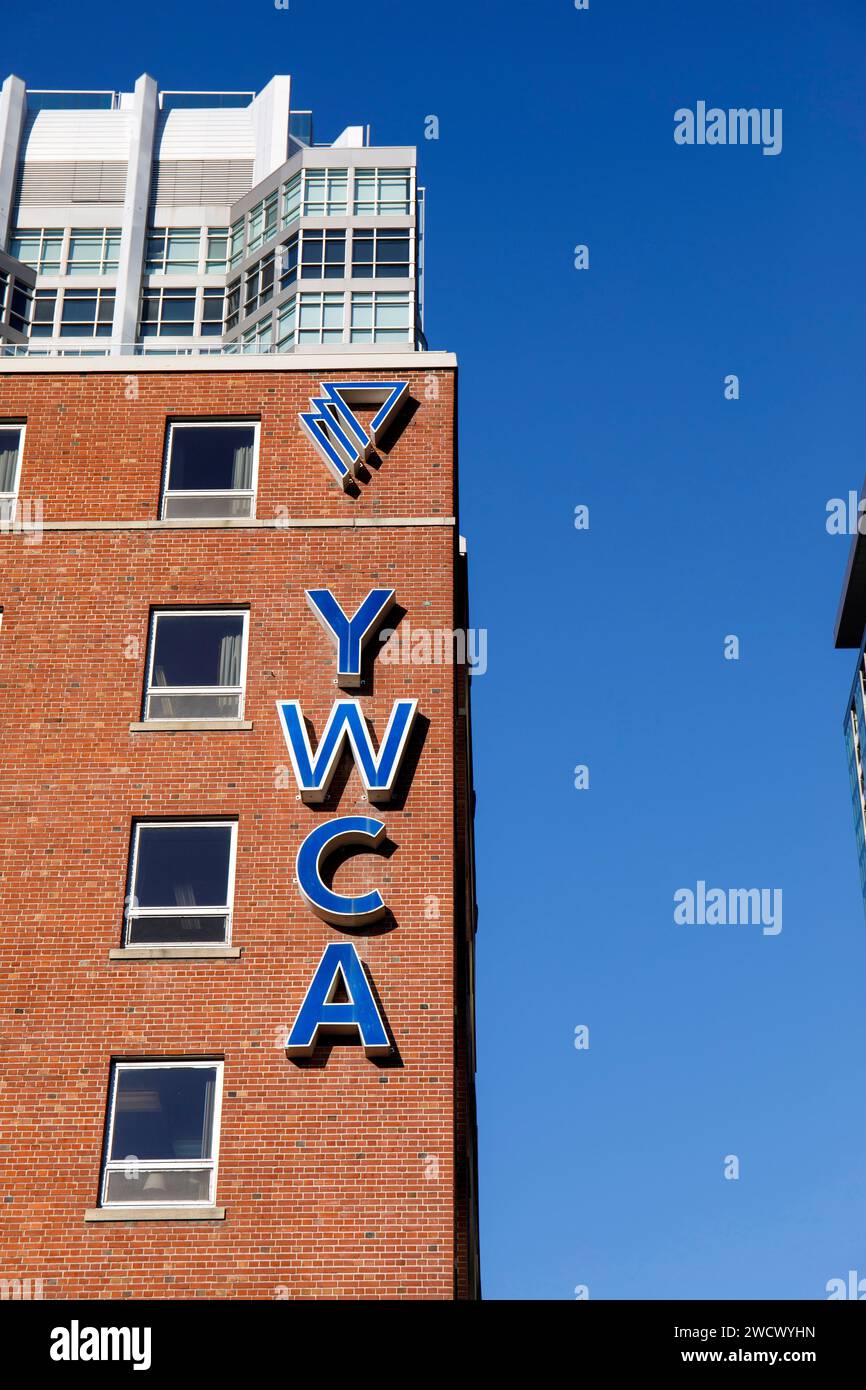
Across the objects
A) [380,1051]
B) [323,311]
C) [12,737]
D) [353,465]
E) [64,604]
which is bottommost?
[380,1051]

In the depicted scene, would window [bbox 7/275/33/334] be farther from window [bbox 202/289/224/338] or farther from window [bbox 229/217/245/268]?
window [bbox 229/217/245/268]

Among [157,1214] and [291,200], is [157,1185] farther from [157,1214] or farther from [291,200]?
[291,200]

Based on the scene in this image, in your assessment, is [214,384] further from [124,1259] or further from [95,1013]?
[124,1259]

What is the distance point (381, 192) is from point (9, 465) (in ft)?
266

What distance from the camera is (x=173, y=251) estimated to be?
114 m

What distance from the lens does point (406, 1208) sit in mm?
26703

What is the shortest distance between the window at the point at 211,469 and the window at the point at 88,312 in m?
79.9

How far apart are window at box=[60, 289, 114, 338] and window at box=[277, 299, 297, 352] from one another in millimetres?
10994

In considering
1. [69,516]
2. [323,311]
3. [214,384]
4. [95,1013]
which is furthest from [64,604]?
[323,311]

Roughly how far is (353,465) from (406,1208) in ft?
42.5

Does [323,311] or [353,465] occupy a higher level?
[323,311]

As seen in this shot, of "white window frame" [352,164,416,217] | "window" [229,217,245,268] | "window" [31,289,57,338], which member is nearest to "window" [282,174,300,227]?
"white window frame" [352,164,416,217]

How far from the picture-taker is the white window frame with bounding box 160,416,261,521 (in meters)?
33.5

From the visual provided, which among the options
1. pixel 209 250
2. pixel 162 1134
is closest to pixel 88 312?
pixel 209 250
